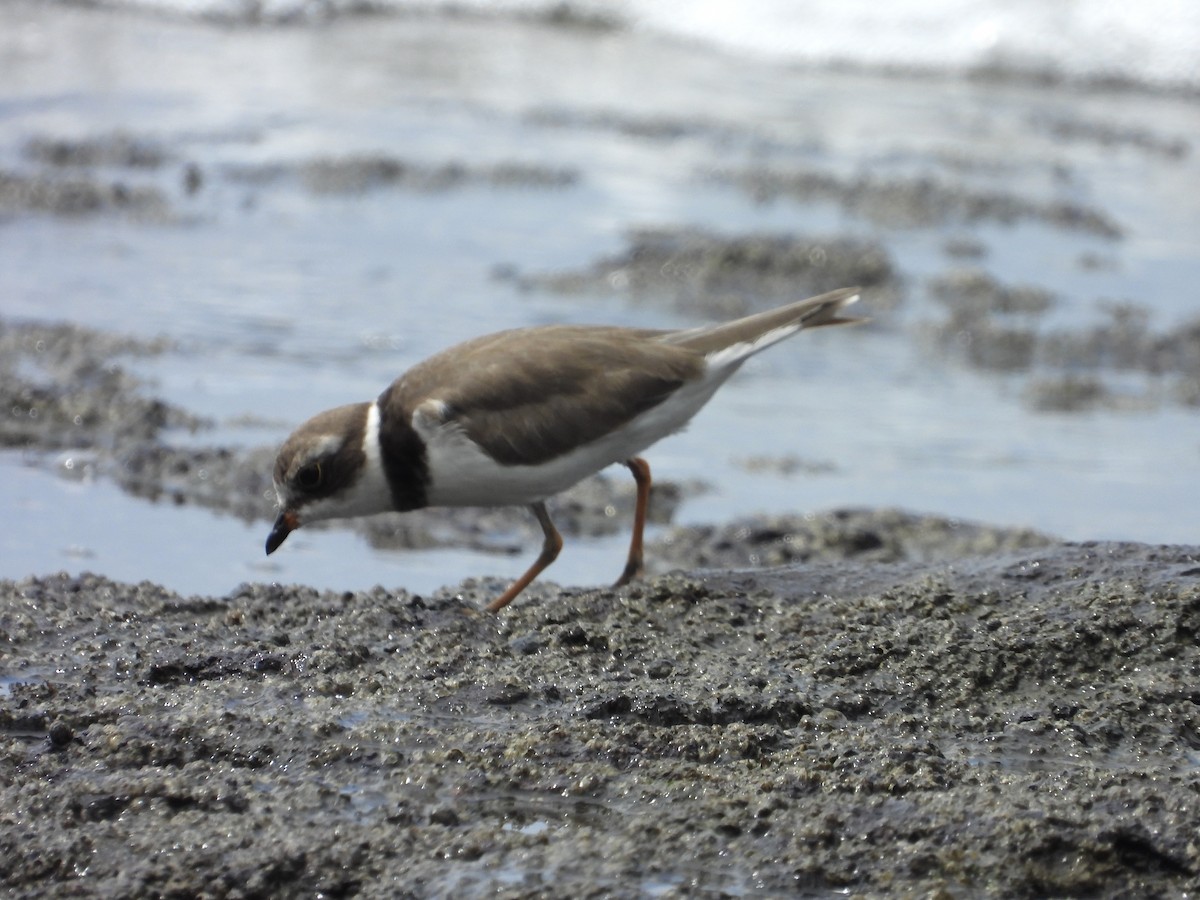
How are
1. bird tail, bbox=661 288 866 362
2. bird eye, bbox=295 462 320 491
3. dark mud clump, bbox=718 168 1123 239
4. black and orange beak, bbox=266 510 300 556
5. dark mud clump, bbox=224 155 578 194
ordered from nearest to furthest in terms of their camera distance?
bird eye, bbox=295 462 320 491, black and orange beak, bbox=266 510 300 556, bird tail, bbox=661 288 866 362, dark mud clump, bbox=718 168 1123 239, dark mud clump, bbox=224 155 578 194

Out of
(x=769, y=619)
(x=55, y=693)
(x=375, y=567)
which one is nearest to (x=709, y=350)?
(x=769, y=619)

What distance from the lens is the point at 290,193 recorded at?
12.9 meters

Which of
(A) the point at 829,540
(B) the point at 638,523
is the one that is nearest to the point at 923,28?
(A) the point at 829,540

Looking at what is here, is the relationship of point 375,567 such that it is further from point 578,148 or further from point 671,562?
point 578,148

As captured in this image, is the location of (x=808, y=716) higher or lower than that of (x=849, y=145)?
lower

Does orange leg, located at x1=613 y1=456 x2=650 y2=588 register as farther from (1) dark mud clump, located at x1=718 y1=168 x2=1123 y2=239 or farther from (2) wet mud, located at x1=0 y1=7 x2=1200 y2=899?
(1) dark mud clump, located at x1=718 y1=168 x2=1123 y2=239

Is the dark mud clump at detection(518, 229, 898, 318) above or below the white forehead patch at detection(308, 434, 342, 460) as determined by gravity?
above

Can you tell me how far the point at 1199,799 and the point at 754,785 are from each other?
0.95m

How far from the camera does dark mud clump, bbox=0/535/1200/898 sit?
3.08 meters

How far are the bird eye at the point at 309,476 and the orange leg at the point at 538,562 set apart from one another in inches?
27.9

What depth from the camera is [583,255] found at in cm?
1158

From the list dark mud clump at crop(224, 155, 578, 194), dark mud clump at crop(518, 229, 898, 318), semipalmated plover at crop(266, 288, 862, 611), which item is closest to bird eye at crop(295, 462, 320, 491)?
semipalmated plover at crop(266, 288, 862, 611)

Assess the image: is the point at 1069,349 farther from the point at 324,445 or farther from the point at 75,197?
the point at 75,197

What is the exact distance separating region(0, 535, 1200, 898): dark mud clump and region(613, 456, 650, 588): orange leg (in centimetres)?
50
